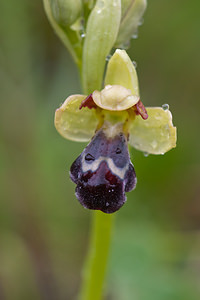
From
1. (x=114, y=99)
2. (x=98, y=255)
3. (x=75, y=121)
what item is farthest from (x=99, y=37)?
(x=98, y=255)

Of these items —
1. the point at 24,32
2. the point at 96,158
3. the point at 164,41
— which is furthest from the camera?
the point at 164,41

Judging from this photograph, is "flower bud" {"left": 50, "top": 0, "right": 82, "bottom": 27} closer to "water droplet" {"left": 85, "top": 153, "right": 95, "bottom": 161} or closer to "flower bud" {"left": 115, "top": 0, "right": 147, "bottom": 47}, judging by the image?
"flower bud" {"left": 115, "top": 0, "right": 147, "bottom": 47}

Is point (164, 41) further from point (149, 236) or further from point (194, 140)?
point (149, 236)

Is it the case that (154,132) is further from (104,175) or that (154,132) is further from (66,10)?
(66,10)

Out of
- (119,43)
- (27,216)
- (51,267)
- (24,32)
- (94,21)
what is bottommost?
(51,267)

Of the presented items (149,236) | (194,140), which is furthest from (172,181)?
(149,236)

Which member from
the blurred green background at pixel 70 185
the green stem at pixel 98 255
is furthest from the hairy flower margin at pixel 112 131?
the blurred green background at pixel 70 185
